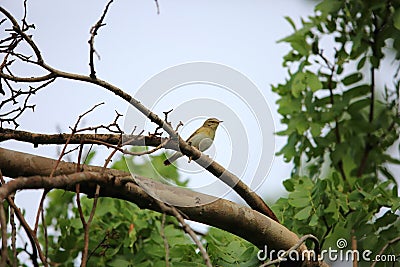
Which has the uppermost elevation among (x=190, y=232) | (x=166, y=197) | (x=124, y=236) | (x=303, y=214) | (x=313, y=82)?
(x=313, y=82)

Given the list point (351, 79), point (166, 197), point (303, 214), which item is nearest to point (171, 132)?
point (166, 197)

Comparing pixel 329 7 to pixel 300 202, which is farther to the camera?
pixel 329 7

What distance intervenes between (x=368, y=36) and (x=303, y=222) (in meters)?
0.73

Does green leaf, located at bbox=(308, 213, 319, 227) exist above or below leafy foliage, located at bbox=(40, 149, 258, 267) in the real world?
below

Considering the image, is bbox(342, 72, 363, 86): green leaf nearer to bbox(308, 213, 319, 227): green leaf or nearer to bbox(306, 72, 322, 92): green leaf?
bbox(306, 72, 322, 92): green leaf

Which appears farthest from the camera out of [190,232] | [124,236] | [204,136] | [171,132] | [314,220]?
[124,236]

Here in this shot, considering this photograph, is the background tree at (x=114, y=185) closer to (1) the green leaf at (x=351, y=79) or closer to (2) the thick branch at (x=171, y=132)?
(2) the thick branch at (x=171, y=132)

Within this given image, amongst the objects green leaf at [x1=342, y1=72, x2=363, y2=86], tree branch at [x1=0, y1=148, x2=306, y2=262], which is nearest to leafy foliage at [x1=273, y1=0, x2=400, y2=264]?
green leaf at [x1=342, y1=72, x2=363, y2=86]

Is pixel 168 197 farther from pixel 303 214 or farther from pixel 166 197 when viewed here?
pixel 303 214

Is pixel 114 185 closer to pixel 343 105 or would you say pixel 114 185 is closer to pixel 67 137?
pixel 67 137

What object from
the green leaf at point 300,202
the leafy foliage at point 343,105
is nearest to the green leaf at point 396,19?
the leafy foliage at point 343,105

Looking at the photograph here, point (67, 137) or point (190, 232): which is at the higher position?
point (67, 137)

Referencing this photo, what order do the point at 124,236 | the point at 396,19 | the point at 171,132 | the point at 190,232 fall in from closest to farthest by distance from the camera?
the point at 190,232 < the point at 171,132 < the point at 396,19 < the point at 124,236

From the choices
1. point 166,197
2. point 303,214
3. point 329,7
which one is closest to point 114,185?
point 166,197
